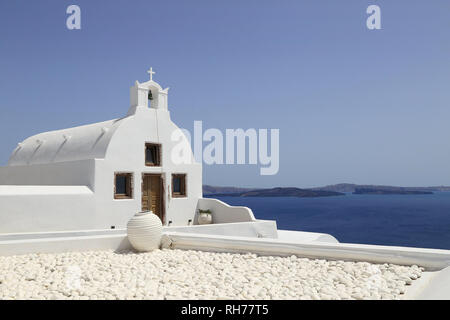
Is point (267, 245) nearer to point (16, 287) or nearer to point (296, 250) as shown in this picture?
point (296, 250)

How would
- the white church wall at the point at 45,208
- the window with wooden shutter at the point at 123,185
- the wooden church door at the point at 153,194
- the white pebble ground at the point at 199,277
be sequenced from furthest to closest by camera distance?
the wooden church door at the point at 153,194 → the window with wooden shutter at the point at 123,185 → the white church wall at the point at 45,208 → the white pebble ground at the point at 199,277

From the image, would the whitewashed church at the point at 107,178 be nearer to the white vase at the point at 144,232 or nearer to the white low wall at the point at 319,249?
the white vase at the point at 144,232

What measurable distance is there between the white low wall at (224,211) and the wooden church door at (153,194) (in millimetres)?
1924

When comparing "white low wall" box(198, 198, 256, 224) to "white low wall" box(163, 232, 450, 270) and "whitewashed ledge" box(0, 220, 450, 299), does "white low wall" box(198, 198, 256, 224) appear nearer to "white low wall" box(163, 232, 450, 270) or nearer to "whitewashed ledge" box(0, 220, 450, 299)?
"whitewashed ledge" box(0, 220, 450, 299)

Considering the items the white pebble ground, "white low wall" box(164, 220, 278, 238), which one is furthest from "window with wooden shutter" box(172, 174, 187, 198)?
the white pebble ground

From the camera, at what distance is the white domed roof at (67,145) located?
50.7 feet

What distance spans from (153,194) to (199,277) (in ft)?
32.6

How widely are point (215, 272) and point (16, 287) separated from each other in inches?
128

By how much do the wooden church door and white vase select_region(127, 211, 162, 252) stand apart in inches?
273

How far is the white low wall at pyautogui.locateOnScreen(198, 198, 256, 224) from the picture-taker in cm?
1576

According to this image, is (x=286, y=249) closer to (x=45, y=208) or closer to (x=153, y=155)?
(x=45, y=208)

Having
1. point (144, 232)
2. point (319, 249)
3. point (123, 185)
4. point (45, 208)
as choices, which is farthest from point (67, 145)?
point (319, 249)

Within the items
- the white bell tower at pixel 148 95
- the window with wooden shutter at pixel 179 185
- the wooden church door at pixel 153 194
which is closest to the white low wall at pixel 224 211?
the window with wooden shutter at pixel 179 185
